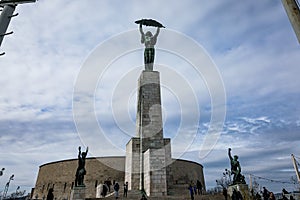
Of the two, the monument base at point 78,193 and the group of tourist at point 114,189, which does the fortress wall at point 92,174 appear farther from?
the monument base at point 78,193

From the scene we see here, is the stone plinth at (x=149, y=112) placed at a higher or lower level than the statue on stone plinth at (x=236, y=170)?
higher

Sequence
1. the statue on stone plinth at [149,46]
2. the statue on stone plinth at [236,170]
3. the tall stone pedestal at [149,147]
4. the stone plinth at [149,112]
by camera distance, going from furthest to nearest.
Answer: the statue on stone plinth at [149,46], the stone plinth at [149,112], the tall stone pedestal at [149,147], the statue on stone plinth at [236,170]

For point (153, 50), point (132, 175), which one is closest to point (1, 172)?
point (132, 175)

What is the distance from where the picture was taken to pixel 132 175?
53.1 ft

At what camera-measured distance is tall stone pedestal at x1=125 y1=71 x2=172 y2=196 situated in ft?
47.5

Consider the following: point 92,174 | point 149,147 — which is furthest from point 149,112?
point 92,174

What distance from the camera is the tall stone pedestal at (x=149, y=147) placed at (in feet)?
47.5

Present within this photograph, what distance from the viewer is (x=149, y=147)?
16781mm

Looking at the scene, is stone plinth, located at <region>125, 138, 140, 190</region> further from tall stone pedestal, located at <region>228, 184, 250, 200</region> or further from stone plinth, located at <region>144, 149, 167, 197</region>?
tall stone pedestal, located at <region>228, 184, 250, 200</region>

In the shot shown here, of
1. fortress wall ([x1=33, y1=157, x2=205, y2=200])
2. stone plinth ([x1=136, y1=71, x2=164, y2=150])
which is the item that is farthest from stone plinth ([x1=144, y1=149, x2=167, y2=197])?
fortress wall ([x1=33, y1=157, x2=205, y2=200])

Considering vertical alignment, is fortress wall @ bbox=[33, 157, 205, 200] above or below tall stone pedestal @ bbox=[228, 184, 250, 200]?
above

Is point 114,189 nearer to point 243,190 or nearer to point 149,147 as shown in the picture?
point 149,147

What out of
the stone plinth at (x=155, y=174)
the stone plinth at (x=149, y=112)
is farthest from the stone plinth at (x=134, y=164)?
the stone plinth at (x=155, y=174)

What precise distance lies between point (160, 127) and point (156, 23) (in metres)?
9.49
